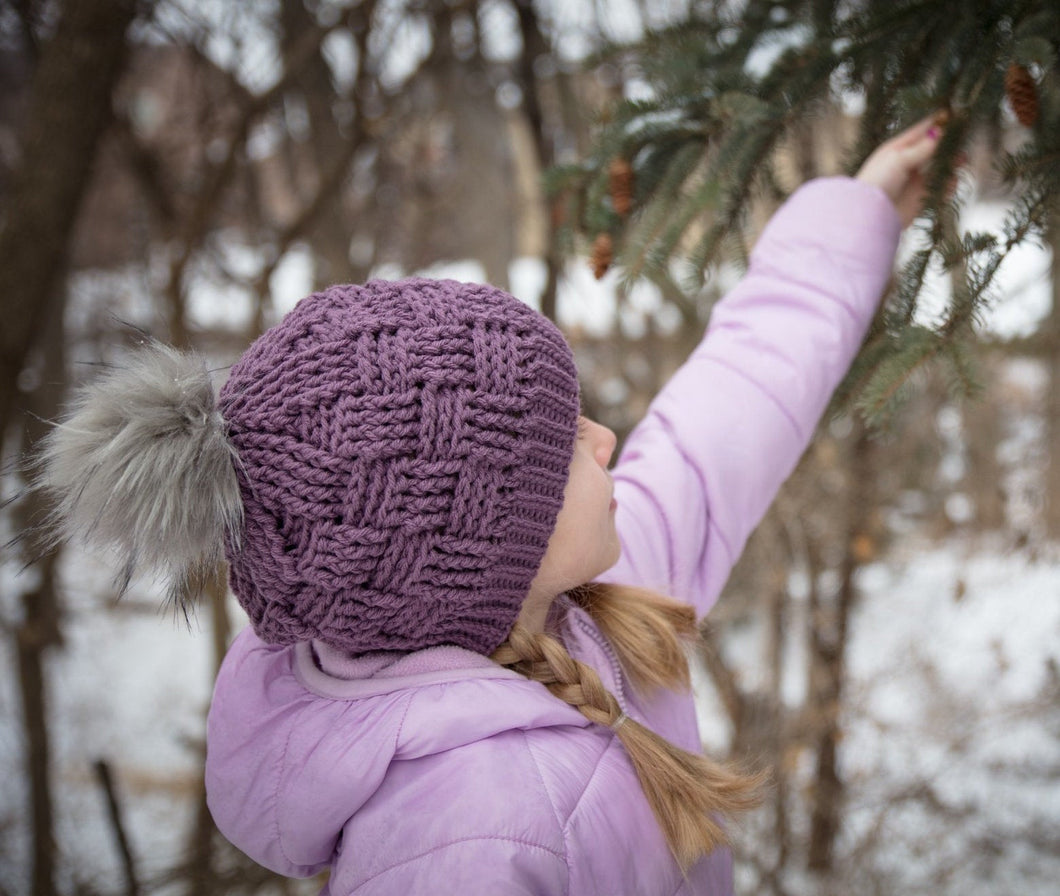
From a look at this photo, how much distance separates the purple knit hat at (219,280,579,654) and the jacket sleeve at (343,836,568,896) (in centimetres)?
27

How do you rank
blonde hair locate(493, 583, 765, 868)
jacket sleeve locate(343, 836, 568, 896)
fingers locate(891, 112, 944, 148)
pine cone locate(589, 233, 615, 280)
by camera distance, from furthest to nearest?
1. pine cone locate(589, 233, 615, 280)
2. fingers locate(891, 112, 944, 148)
3. blonde hair locate(493, 583, 765, 868)
4. jacket sleeve locate(343, 836, 568, 896)

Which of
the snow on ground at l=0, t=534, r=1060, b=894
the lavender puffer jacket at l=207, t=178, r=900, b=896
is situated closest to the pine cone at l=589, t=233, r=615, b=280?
the lavender puffer jacket at l=207, t=178, r=900, b=896

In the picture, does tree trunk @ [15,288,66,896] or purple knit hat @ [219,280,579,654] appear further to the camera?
tree trunk @ [15,288,66,896]

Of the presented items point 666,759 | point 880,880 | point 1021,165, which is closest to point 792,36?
point 1021,165

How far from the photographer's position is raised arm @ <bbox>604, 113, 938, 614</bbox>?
149 cm

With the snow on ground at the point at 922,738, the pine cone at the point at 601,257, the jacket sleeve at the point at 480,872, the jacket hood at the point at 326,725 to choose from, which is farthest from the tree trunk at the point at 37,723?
the jacket sleeve at the point at 480,872

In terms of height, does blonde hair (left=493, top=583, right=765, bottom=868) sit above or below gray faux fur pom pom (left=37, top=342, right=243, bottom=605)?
below

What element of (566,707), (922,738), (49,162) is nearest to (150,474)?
(566,707)

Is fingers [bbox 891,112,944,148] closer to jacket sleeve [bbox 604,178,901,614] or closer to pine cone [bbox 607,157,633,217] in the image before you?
jacket sleeve [bbox 604,178,901,614]

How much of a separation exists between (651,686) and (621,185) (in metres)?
0.86

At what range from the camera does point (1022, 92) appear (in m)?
1.19

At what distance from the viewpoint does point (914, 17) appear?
1.42 meters

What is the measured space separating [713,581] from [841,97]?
860 millimetres

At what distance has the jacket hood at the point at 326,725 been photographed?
3.60 feet
